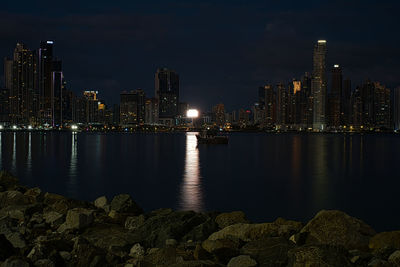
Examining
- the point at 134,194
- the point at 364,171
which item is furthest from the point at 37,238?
the point at 364,171

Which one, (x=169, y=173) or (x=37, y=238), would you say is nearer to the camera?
(x=37, y=238)

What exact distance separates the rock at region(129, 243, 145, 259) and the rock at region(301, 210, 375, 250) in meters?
4.00

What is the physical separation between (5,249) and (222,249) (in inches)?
198

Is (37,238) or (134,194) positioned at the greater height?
(37,238)

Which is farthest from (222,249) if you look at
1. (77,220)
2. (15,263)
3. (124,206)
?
(124,206)

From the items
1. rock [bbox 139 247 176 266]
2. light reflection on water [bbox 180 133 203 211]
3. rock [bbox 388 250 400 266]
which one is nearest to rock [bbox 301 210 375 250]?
rock [bbox 388 250 400 266]

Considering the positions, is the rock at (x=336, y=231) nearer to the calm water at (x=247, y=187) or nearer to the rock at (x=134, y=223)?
the rock at (x=134, y=223)

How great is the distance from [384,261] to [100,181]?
31.7 meters

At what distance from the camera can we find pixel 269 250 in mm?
9273

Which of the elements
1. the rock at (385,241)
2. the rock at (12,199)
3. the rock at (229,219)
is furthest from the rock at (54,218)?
the rock at (385,241)

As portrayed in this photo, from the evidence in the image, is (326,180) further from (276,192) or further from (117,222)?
(117,222)

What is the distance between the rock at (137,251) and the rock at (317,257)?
3.89 m

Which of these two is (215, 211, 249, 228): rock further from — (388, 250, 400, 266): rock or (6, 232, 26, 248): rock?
(6, 232, 26, 248): rock

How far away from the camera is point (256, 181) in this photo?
39531 millimetres
